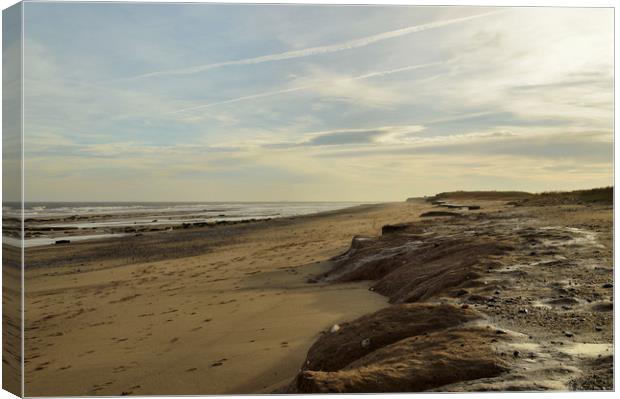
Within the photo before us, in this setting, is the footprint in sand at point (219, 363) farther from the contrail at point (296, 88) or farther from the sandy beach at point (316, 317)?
the contrail at point (296, 88)

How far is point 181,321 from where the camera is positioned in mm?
7301

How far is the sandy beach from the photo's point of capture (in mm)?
4078

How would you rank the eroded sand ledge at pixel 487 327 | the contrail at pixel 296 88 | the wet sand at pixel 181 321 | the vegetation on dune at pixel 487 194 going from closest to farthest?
the eroded sand ledge at pixel 487 327 → the wet sand at pixel 181 321 → the contrail at pixel 296 88 → the vegetation on dune at pixel 487 194

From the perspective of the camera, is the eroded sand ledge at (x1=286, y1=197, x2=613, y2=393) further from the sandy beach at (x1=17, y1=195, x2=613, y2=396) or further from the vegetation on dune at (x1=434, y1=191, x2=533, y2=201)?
the vegetation on dune at (x1=434, y1=191, x2=533, y2=201)

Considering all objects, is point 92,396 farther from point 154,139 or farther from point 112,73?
point 112,73

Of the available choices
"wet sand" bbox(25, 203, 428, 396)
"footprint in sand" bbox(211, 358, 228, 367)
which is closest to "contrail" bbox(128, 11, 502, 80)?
"wet sand" bbox(25, 203, 428, 396)

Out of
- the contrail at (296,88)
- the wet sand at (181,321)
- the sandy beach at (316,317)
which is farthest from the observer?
the contrail at (296,88)

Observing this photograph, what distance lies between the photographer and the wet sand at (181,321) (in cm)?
516

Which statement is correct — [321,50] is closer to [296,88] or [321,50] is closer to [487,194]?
[296,88]

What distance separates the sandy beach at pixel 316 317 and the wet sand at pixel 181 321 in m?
0.02

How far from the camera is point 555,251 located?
6.80 meters

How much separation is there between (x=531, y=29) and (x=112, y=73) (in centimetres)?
514

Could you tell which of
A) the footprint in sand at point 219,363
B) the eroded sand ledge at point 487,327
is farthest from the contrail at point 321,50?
the footprint in sand at point 219,363

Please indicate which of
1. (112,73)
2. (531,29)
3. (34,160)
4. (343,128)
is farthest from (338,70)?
(34,160)
